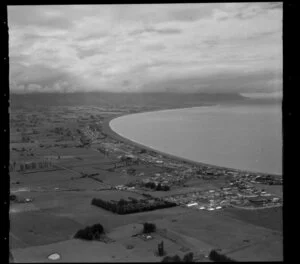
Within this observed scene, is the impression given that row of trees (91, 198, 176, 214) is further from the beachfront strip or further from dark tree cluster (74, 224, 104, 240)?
dark tree cluster (74, 224, 104, 240)

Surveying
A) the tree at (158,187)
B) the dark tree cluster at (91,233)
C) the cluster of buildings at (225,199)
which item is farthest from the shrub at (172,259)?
the tree at (158,187)

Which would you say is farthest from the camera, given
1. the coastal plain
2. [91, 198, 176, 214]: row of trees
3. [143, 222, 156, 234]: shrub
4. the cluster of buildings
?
[91, 198, 176, 214]: row of trees

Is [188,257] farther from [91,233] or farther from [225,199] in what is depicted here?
[225,199]

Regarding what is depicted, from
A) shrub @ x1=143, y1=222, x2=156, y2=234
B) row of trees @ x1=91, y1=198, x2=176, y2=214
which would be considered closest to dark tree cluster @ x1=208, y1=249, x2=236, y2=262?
shrub @ x1=143, y1=222, x2=156, y2=234

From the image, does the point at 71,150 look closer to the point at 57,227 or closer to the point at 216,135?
the point at 57,227

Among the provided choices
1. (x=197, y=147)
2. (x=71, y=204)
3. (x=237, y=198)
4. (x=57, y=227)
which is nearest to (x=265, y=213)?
(x=237, y=198)

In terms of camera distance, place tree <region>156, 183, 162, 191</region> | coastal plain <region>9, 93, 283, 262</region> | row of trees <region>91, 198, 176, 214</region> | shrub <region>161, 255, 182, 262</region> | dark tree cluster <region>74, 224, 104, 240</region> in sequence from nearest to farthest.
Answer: shrub <region>161, 255, 182, 262</region>, coastal plain <region>9, 93, 283, 262</region>, dark tree cluster <region>74, 224, 104, 240</region>, row of trees <region>91, 198, 176, 214</region>, tree <region>156, 183, 162, 191</region>
